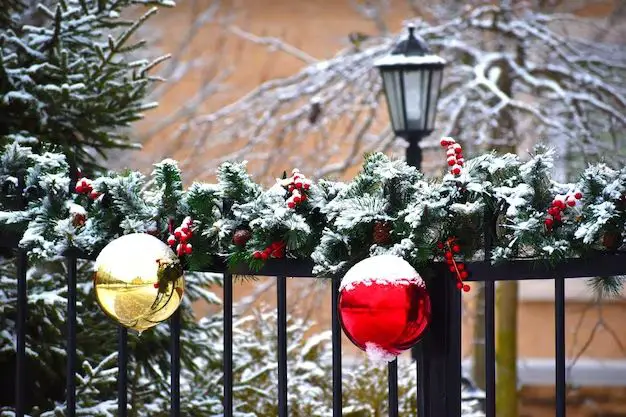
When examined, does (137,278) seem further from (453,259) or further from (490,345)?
(490,345)

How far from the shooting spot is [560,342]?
8.48 ft

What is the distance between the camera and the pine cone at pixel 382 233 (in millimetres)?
2611

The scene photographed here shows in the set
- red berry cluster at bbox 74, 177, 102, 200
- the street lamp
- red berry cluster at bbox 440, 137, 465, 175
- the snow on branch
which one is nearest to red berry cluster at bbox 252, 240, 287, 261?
red berry cluster at bbox 440, 137, 465, 175

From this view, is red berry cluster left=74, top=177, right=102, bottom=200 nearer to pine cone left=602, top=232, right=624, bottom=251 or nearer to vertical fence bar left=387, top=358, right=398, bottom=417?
vertical fence bar left=387, top=358, right=398, bottom=417

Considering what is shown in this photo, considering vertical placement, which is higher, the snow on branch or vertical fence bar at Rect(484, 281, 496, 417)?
the snow on branch

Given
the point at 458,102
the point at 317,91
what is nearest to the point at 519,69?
the point at 458,102

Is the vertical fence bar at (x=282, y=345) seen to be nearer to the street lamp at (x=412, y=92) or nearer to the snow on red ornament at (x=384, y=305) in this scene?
the snow on red ornament at (x=384, y=305)

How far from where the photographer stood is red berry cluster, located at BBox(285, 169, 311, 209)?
2713 millimetres

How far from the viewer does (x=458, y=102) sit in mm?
8844

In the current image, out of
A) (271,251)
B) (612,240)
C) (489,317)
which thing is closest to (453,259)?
(489,317)

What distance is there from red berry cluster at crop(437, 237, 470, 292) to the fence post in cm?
7

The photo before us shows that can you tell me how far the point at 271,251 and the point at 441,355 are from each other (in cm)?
55

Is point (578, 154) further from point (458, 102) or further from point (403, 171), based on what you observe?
point (403, 171)

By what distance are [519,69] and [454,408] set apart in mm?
6222
